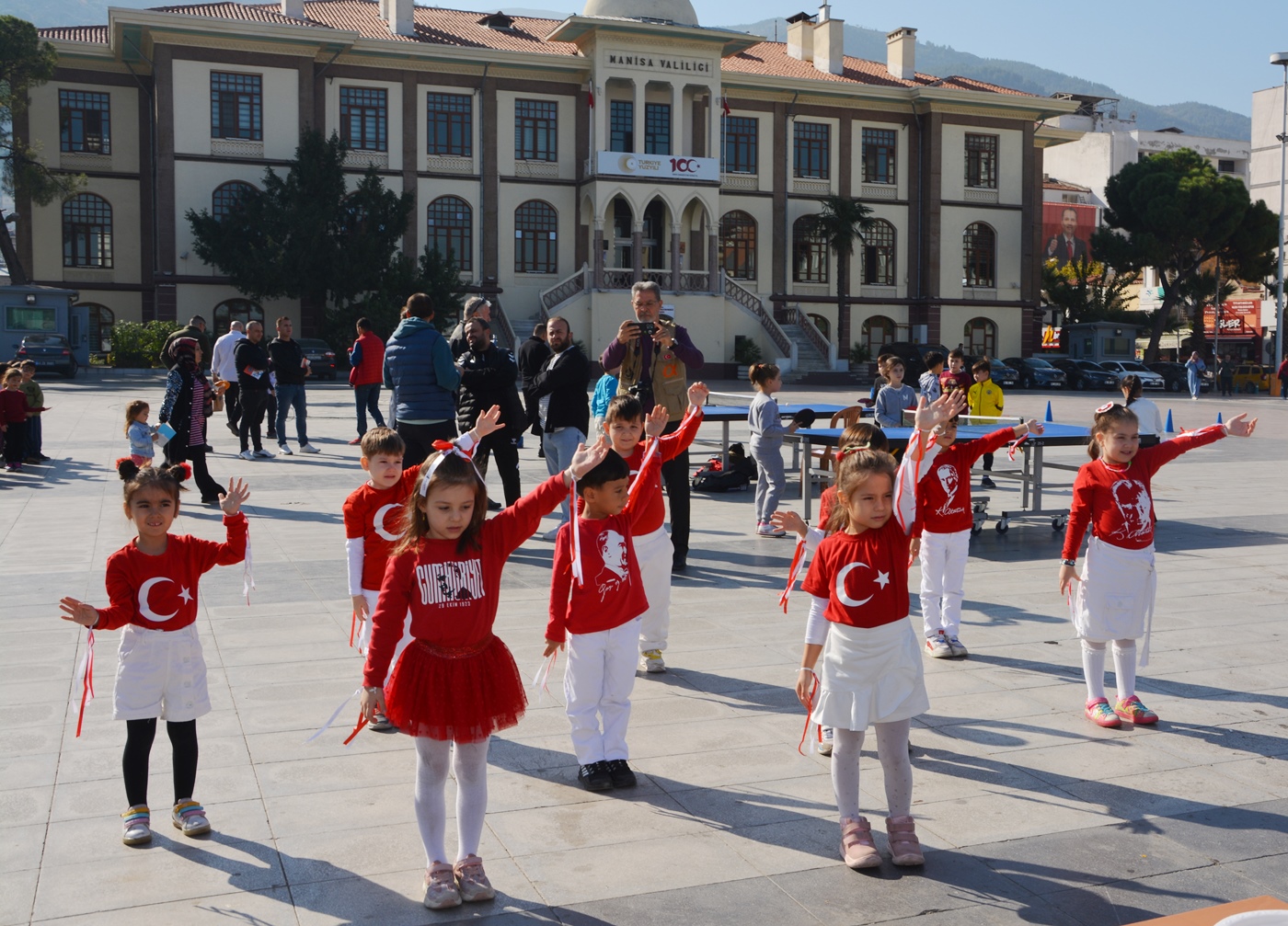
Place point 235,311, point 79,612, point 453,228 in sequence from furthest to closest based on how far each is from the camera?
1. point 453,228
2. point 235,311
3. point 79,612

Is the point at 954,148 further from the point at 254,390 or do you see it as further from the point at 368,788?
the point at 368,788

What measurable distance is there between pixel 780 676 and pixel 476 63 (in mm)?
40591

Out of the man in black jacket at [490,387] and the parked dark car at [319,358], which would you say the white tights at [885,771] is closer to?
the man in black jacket at [490,387]

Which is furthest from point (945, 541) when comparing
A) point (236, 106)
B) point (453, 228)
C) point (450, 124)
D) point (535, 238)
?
point (450, 124)

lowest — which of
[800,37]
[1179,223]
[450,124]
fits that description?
[1179,223]

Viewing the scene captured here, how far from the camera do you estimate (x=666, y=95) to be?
4525cm

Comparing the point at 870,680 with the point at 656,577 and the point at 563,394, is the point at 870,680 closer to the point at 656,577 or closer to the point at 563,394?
the point at 656,577

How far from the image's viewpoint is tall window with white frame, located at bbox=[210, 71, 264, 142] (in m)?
40.7

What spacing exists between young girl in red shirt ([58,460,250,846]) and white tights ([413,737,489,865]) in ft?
3.32

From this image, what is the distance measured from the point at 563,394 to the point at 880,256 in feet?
139

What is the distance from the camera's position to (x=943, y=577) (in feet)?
23.0

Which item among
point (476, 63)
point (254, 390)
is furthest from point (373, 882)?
point (476, 63)
